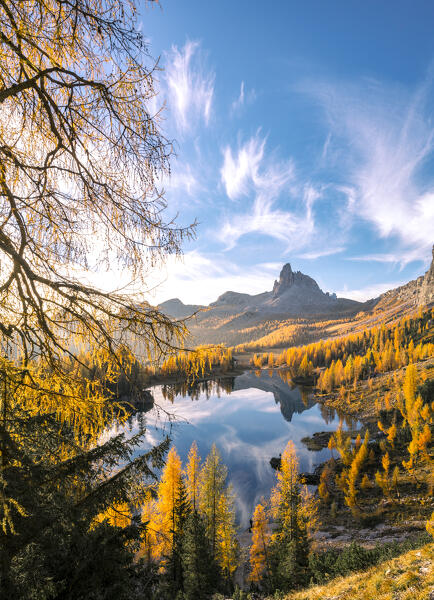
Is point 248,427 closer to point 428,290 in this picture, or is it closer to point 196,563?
point 196,563

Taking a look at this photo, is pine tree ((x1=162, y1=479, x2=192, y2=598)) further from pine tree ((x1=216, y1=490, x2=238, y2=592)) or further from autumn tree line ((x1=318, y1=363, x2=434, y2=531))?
autumn tree line ((x1=318, y1=363, x2=434, y2=531))

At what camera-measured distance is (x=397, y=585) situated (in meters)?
6.33

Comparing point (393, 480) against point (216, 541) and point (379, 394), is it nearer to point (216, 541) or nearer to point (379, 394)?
point (216, 541)

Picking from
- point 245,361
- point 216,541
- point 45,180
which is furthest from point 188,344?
point 245,361

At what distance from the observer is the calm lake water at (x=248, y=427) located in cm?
3046

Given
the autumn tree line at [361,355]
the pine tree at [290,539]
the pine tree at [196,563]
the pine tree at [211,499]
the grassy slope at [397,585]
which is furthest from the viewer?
the autumn tree line at [361,355]

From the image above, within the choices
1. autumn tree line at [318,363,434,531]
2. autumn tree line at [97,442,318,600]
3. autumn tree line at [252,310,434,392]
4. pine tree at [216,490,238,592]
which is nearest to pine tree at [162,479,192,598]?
autumn tree line at [97,442,318,600]

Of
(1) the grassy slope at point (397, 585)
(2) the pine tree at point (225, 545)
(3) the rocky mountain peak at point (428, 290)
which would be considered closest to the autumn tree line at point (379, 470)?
(2) the pine tree at point (225, 545)

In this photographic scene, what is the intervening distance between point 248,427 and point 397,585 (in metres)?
44.6

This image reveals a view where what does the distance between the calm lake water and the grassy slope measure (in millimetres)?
9341

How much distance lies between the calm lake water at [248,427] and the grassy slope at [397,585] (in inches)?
368

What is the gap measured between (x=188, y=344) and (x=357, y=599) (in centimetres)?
894

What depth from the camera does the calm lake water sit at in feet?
99.9

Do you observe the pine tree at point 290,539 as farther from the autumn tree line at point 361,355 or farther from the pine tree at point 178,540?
the autumn tree line at point 361,355
